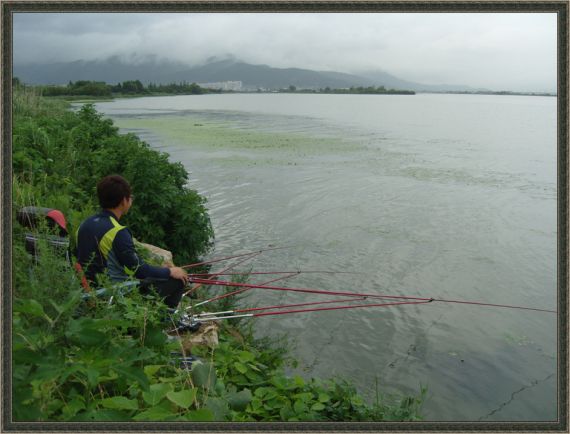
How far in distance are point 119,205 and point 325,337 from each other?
3570mm

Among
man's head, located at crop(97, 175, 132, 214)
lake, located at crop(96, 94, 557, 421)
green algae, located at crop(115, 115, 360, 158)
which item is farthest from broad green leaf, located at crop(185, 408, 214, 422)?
green algae, located at crop(115, 115, 360, 158)

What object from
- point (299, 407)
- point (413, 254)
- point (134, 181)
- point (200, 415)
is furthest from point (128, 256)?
point (413, 254)

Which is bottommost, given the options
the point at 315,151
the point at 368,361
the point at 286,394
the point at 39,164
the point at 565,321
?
the point at 368,361

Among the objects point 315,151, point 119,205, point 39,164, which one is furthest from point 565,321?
point 315,151

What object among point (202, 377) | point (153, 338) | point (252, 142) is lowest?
point (202, 377)

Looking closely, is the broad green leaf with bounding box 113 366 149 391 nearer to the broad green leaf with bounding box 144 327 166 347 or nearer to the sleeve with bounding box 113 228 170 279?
the broad green leaf with bounding box 144 327 166 347

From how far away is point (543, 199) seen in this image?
1359 centimetres

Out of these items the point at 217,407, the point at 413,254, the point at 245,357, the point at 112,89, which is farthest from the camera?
the point at 112,89

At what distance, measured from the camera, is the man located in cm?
386

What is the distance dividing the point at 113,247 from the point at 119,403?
1.54 meters

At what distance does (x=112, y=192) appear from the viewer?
3.93 meters

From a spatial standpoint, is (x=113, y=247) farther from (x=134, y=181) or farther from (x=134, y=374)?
(x=134, y=181)

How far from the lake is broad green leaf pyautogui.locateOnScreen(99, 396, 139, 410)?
3274 millimetres

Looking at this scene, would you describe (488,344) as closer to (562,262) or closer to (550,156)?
(562,262)
